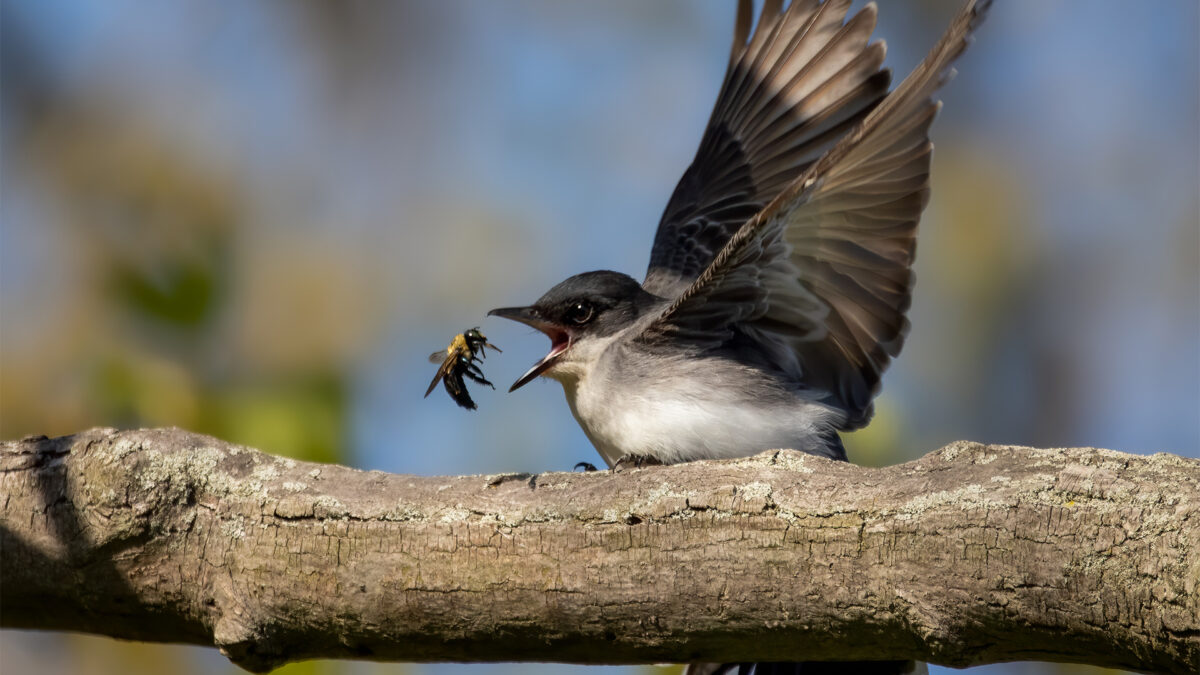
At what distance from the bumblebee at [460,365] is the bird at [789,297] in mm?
158

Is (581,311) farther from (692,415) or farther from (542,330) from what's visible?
(692,415)

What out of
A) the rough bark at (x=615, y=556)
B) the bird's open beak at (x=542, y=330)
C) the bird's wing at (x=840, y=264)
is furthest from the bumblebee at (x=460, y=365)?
the rough bark at (x=615, y=556)

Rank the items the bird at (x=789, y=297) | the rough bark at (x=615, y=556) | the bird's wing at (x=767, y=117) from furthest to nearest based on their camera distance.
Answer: the bird's wing at (x=767, y=117)
the bird at (x=789, y=297)
the rough bark at (x=615, y=556)

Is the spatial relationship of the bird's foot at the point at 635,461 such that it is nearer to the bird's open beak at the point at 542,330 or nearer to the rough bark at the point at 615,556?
the bird's open beak at the point at 542,330

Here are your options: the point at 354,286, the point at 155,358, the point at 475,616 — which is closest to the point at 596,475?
the point at 475,616

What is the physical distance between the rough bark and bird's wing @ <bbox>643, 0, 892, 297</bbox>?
2.58m

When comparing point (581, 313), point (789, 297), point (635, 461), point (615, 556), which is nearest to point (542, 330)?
point (581, 313)

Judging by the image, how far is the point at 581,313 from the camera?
4926 mm

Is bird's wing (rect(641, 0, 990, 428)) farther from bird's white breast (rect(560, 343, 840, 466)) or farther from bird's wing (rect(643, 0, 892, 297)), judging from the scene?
bird's wing (rect(643, 0, 892, 297))

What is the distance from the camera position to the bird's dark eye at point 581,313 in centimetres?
491

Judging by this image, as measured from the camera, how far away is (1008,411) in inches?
297

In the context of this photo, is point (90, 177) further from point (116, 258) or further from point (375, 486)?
point (375, 486)

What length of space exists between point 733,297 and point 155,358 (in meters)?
2.13

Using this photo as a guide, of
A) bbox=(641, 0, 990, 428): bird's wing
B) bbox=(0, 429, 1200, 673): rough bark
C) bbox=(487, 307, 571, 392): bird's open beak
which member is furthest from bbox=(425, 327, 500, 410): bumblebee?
bbox=(0, 429, 1200, 673): rough bark
